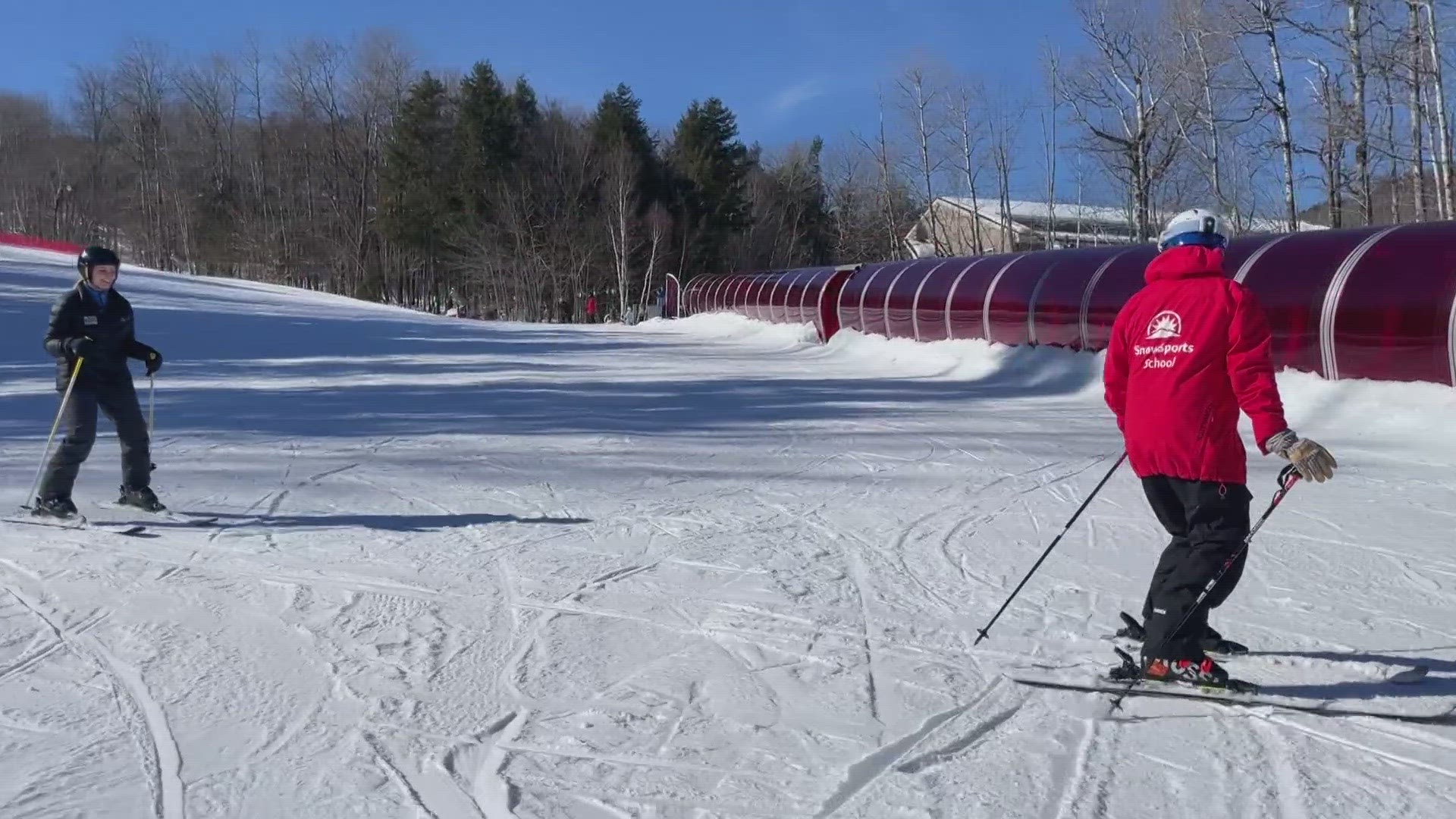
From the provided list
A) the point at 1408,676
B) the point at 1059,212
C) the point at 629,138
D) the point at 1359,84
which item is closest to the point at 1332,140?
the point at 1359,84

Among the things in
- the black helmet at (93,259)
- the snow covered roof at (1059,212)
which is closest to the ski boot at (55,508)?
the black helmet at (93,259)

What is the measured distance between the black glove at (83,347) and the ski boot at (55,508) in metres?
0.89

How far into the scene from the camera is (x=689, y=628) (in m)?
4.60

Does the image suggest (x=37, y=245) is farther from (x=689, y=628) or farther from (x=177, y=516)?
(x=689, y=628)

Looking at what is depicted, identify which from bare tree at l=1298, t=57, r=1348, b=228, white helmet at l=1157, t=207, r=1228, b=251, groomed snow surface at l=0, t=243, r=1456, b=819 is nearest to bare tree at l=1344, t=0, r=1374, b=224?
bare tree at l=1298, t=57, r=1348, b=228

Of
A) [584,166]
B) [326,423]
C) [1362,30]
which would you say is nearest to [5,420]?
[326,423]

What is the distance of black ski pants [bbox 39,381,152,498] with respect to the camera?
632 cm

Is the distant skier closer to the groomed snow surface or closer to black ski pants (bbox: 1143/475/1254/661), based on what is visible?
the groomed snow surface

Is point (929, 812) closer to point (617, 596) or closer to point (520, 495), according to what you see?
point (617, 596)

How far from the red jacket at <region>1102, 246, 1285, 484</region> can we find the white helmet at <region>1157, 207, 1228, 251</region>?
1.4 inches

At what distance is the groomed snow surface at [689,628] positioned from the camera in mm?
3127

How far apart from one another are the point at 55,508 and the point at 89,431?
517 millimetres

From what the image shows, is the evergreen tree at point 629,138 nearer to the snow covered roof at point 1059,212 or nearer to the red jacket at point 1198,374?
the snow covered roof at point 1059,212

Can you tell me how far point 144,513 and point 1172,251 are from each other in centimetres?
614
